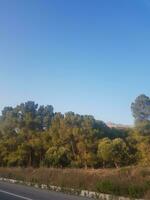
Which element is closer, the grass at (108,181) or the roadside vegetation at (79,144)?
the grass at (108,181)

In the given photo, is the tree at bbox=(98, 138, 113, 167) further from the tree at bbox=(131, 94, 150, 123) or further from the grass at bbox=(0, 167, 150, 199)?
the grass at bbox=(0, 167, 150, 199)

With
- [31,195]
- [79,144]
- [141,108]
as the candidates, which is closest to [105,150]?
[79,144]

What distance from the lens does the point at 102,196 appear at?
21.6 metres

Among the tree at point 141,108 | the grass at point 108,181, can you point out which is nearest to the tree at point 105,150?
the tree at point 141,108

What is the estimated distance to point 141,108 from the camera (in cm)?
A: 6800

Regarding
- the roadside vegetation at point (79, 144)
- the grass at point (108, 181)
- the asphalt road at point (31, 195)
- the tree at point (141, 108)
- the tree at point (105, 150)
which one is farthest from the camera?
the tree at point (141, 108)

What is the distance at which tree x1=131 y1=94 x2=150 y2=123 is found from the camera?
2667 inches

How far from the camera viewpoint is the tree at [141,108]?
6775cm

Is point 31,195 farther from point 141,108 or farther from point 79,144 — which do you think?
point 141,108

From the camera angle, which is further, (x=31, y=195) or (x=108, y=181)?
(x=108, y=181)

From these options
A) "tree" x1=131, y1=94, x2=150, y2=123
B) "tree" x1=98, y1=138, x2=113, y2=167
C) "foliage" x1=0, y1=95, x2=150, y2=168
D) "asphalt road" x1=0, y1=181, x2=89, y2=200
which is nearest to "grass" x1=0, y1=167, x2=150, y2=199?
"asphalt road" x1=0, y1=181, x2=89, y2=200

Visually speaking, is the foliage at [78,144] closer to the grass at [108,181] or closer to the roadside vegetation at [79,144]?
the roadside vegetation at [79,144]

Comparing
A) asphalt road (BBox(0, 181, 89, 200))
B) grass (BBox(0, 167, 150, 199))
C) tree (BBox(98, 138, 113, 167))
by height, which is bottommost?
asphalt road (BBox(0, 181, 89, 200))

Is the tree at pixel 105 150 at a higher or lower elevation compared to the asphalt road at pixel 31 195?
higher
